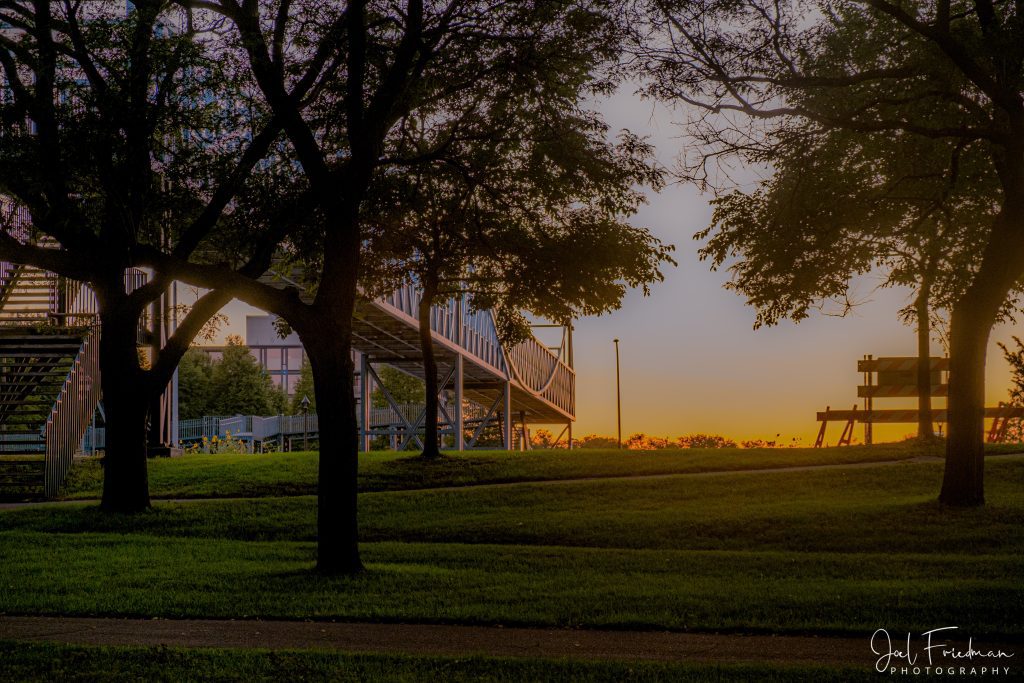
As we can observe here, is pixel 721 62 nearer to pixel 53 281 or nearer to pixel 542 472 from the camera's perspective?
pixel 542 472

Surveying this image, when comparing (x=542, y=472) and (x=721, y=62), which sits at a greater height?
(x=721, y=62)

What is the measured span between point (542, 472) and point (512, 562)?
1051cm

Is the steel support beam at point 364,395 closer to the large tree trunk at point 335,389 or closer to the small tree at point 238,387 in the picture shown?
the large tree trunk at point 335,389

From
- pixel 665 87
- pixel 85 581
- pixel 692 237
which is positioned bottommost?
pixel 85 581

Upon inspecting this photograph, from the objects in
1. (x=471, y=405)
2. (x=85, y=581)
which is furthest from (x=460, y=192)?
(x=471, y=405)

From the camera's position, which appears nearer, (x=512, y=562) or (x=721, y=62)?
(x=512, y=562)

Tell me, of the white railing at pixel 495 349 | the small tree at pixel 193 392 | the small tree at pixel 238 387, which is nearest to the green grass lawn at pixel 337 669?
the white railing at pixel 495 349

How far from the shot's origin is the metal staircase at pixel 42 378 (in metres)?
24.3

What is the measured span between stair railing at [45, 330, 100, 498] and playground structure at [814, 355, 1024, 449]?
17.3 m

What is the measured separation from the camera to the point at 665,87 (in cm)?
1802

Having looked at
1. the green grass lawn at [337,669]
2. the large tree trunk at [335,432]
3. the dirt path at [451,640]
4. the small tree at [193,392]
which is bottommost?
the dirt path at [451,640]

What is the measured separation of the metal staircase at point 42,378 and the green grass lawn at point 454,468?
0.84 metres

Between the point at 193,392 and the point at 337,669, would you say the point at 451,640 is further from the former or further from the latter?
the point at 193,392

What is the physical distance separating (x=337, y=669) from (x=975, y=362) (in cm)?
1289
